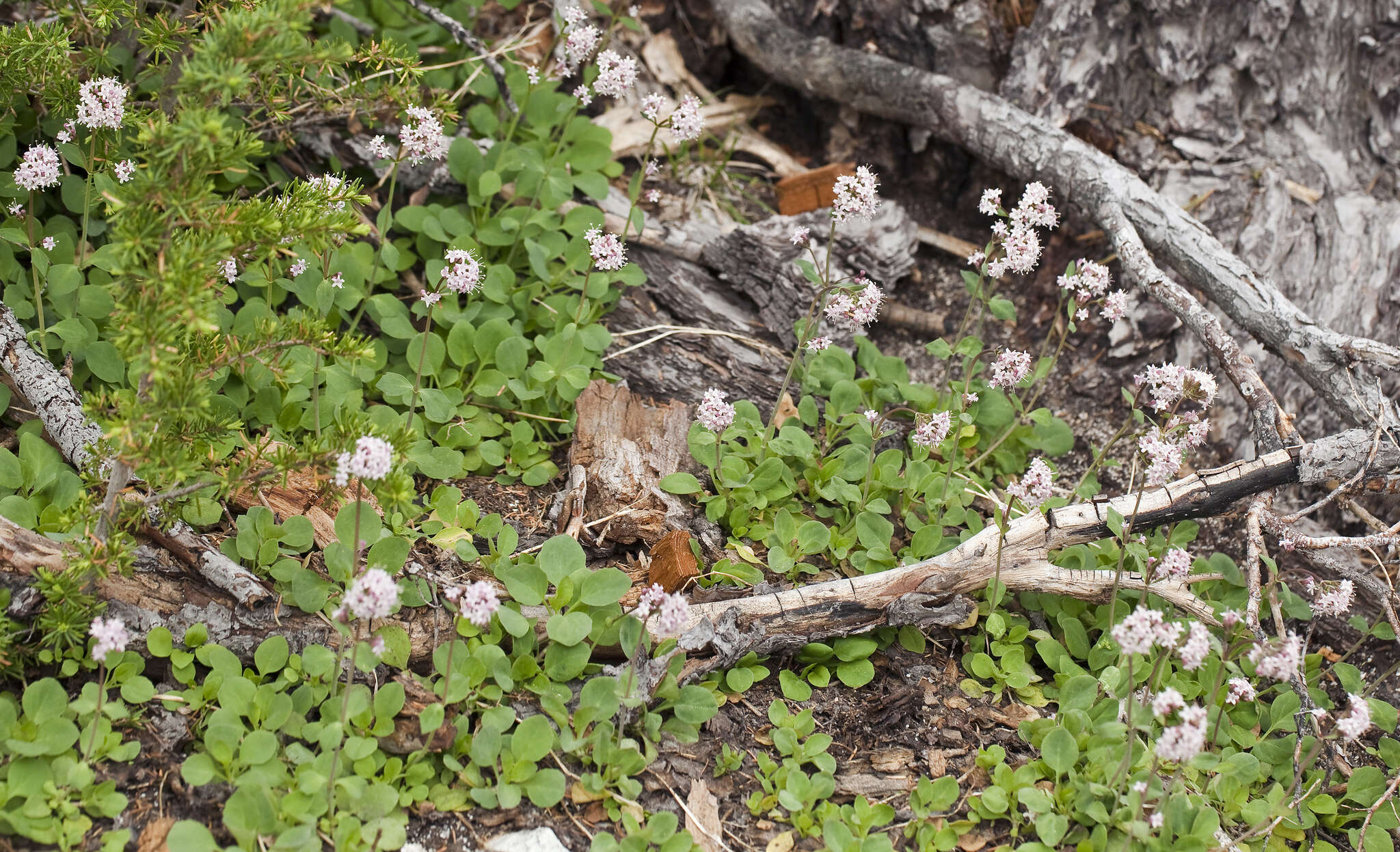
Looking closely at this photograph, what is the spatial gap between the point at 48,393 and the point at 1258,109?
5.24m

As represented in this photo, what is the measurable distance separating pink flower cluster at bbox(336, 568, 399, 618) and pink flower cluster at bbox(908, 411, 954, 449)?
1960 mm

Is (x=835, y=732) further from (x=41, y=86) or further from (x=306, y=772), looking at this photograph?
(x=41, y=86)

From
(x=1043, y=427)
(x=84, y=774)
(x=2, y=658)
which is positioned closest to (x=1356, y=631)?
(x=1043, y=427)

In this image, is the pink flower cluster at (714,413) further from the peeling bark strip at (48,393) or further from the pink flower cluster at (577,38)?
the peeling bark strip at (48,393)

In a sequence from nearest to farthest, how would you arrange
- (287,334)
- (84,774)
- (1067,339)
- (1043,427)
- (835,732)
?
(84,774) → (287,334) → (835,732) → (1043,427) → (1067,339)

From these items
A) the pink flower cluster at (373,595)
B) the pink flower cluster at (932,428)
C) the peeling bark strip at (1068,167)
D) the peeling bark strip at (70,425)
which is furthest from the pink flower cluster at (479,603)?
the peeling bark strip at (1068,167)

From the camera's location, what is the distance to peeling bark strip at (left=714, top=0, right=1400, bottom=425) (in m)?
3.42

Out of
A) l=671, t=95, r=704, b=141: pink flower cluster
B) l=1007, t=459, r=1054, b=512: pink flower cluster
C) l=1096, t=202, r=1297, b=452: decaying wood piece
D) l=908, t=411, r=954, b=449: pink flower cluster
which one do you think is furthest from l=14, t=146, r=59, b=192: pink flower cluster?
l=1096, t=202, r=1297, b=452: decaying wood piece

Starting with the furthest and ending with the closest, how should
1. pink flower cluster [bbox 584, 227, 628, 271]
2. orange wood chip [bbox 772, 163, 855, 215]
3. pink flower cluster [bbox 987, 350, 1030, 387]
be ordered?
1. orange wood chip [bbox 772, 163, 855, 215]
2. pink flower cluster [bbox 987, 350, 1030, 387]
3. pink flower cluster [bbox 584, 227, 628, 271]

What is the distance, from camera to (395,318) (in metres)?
3.68

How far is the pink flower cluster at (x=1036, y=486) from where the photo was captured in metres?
2.99

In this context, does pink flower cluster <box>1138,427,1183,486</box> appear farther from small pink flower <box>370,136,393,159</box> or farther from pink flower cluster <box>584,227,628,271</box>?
small pink flower <box>370,136,393,159</box>

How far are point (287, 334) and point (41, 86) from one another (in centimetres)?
138

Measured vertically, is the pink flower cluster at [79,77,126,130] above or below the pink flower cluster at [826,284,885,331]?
above
